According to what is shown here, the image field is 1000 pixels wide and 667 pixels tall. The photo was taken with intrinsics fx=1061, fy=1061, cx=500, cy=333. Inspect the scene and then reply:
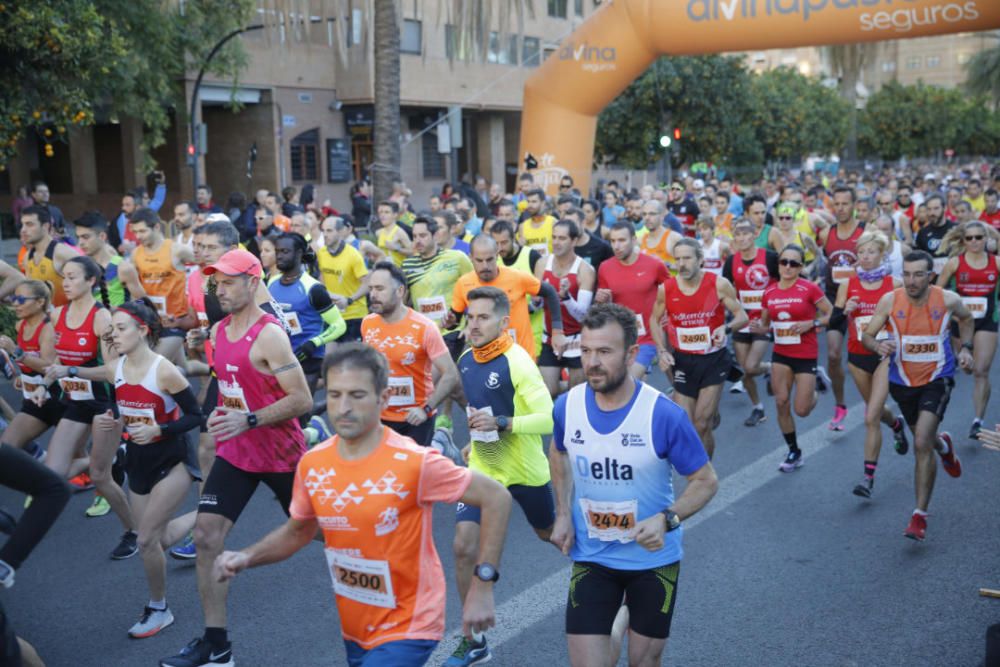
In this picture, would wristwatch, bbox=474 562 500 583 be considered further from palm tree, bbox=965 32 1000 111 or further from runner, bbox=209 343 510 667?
palm tree, bbox=965 32 1000 111

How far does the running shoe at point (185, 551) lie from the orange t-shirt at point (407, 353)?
1.54 metres

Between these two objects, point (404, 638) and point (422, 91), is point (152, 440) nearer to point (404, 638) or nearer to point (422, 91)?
point (404, 638)

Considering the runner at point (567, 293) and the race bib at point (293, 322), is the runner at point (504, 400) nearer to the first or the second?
the race bib at point (293, 322)

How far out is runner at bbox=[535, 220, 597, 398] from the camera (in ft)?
28.6

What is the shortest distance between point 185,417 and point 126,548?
65.2 inches

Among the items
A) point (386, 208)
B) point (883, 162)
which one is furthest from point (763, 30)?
point (883, 162)

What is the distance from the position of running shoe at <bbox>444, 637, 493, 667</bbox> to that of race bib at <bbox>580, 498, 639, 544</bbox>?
4.02 feet

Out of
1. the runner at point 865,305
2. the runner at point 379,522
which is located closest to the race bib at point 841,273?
the runner at point 865,305

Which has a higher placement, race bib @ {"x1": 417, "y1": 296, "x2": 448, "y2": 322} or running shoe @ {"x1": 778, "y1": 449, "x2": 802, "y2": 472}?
race bib @ {"x1": 417, "y1": 296, "x2": 448, "y2": 322}

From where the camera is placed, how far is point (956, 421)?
9.77 m

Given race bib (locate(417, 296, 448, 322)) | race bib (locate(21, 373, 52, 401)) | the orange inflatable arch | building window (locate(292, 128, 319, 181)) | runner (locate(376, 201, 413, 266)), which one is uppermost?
the orange inflatable arch

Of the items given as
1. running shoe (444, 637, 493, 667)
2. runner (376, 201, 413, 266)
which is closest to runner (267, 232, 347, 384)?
running shoe (444, 637, 493, 667)

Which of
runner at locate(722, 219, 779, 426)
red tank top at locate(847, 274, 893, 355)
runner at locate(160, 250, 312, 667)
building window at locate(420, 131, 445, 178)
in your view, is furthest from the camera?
building window at locate(420, 131, 445, 178)

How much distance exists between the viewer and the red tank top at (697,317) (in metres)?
7.96
